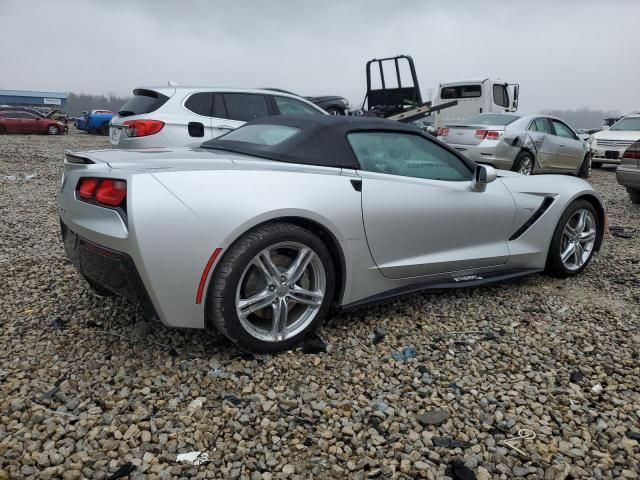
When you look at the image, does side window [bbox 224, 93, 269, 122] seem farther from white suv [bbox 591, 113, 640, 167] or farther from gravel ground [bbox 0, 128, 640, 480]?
white suv [bbox 591, 113, 640, 167]

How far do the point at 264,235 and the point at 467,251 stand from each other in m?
1.59

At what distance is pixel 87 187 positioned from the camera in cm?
253

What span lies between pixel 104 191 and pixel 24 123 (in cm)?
2438

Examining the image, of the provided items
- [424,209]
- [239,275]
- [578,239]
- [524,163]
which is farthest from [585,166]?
[239,275]

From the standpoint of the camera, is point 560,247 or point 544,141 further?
point 544,141

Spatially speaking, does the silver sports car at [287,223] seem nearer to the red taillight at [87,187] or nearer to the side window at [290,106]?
the red taillight at [87,187]

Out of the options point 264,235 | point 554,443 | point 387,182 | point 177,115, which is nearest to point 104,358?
point 264,235

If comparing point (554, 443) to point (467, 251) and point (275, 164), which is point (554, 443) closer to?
point (467, 251)

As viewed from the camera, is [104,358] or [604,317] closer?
[104,358]

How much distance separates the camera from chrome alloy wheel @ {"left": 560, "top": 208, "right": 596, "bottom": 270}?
4117 millimetres

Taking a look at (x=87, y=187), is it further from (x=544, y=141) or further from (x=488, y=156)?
(x=544, y=141)

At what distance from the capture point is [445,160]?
3.49 m

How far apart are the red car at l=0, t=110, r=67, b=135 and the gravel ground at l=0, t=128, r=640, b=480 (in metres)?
22.9

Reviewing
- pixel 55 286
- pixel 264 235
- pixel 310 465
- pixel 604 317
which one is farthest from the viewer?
pixel 55 286
